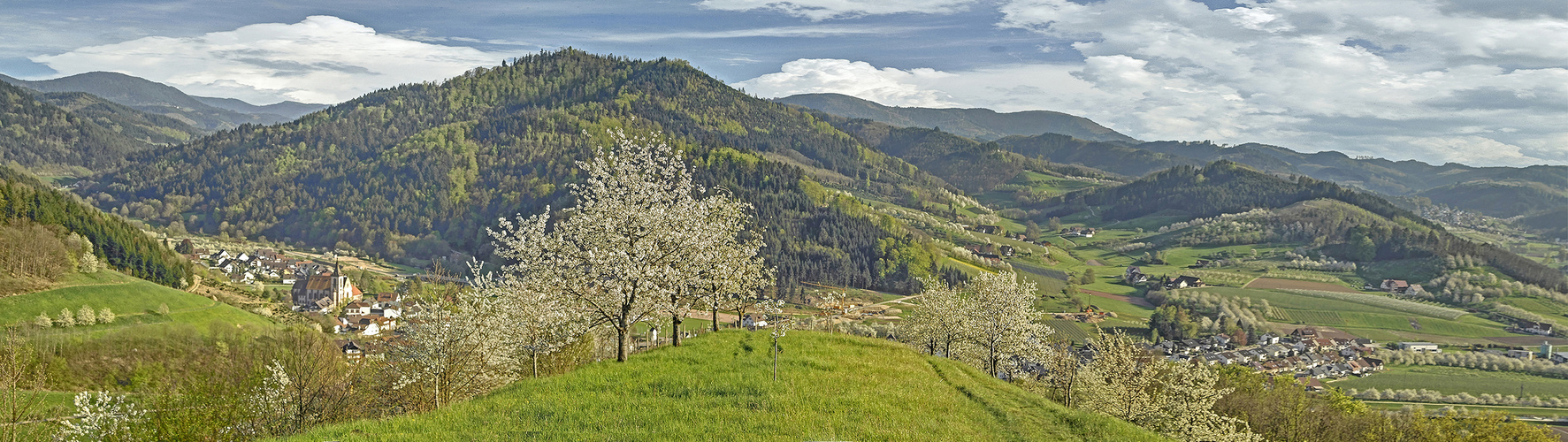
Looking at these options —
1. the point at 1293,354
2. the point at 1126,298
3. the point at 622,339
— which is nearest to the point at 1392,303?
the point at 1126,298

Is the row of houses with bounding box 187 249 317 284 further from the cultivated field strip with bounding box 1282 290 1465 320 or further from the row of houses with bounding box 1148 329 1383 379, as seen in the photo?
the cultivated field strip with bounding box 1282 290 1465 320

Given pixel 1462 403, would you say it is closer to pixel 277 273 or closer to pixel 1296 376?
pixel 1296 376

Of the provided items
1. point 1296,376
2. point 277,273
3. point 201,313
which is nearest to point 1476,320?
point 1296,376

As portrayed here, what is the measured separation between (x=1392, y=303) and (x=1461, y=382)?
7002 cm

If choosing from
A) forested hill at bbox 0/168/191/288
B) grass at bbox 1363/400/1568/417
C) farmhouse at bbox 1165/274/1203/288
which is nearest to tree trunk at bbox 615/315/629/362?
grass at bbox 1363/400/1568/417

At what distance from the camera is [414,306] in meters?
31.4

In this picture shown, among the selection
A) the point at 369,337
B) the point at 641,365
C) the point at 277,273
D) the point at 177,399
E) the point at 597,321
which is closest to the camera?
the point at 641,365

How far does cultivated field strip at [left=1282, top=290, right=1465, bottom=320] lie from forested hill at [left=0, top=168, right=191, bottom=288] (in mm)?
243073

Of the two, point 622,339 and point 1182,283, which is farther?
point 1182,283

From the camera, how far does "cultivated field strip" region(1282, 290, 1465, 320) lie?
167 m

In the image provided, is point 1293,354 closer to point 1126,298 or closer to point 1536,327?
point 1126,298

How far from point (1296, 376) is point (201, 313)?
517 ft

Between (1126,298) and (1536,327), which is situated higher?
(1536,327)

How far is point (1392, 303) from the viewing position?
579ft
